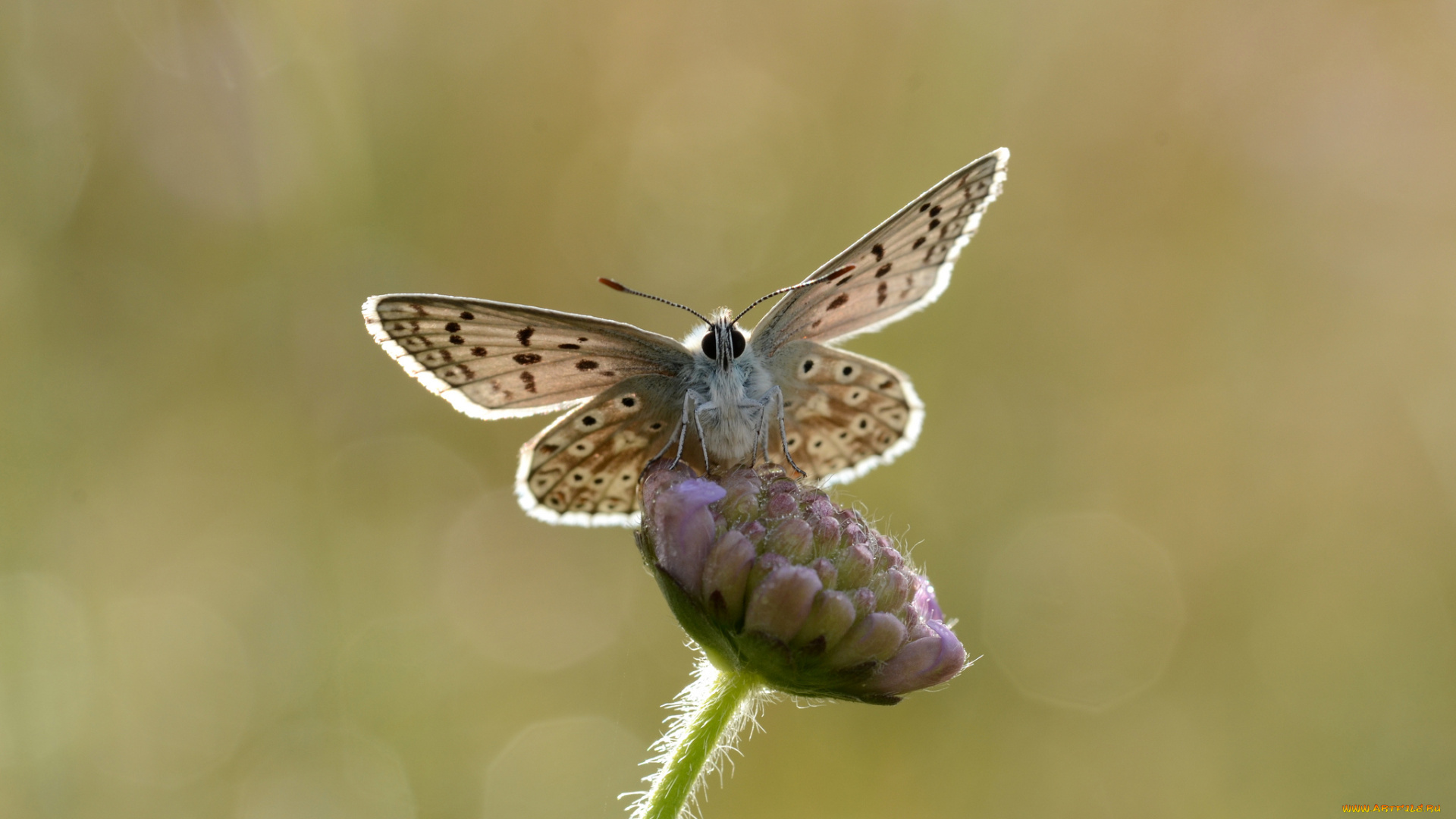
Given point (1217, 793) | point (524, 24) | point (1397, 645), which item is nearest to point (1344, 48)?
point (1397, 645)

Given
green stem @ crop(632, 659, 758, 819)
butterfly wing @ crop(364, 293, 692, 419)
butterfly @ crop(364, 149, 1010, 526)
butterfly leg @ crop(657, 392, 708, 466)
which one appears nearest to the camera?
green stem @ crop(632, 659, 758, 819)

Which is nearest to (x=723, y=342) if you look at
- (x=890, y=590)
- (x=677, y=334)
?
(x=890, y=590)

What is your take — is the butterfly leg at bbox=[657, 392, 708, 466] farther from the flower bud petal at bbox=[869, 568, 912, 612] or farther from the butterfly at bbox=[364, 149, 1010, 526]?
the flower bud petal at bbox=[869, 568, 912, 612]

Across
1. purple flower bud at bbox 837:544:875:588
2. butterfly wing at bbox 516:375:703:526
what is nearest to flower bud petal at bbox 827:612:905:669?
purple flower bud at bbox 837:544:875:588

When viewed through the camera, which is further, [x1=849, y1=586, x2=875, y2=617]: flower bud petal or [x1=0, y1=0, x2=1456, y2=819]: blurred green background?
[x1=0, y1=0, x2=1456, y2=819]: blurred green background

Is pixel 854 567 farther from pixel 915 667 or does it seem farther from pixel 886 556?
pixel 915 667

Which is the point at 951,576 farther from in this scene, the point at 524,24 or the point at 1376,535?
the point at 524,24

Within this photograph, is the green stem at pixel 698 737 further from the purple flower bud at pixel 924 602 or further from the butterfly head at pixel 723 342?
the butterfly head at pixel 723 342

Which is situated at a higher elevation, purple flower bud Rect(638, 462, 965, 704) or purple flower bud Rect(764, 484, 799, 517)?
purple flower bud Rect(764, 484, 799, 517)
